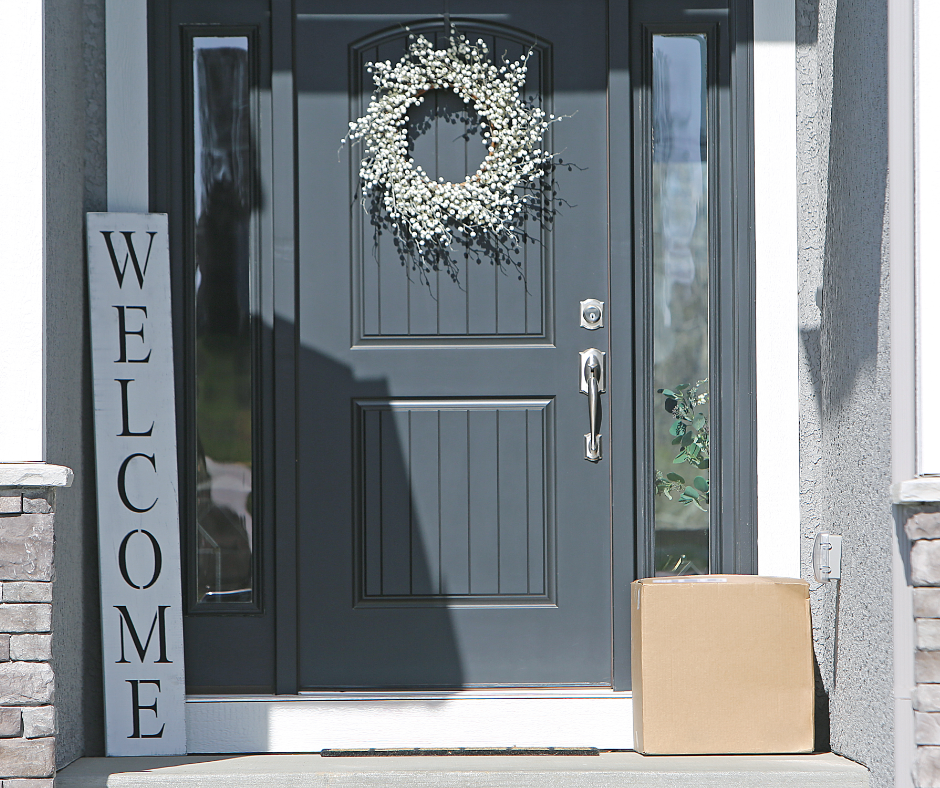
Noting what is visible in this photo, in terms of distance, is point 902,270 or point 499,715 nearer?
point 902,270

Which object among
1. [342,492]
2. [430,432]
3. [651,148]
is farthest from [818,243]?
[342,492]

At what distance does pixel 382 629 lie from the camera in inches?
99.7

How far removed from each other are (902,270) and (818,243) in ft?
1.71

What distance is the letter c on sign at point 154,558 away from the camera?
2.38m

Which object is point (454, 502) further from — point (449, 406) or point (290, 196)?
point (290, 196)

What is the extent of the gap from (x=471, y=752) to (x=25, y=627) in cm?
111

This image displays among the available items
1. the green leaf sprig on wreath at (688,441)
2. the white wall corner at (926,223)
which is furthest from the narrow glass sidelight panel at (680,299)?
the white wall corner at (926,223)

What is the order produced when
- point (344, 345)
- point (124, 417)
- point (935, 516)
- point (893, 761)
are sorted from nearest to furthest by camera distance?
point (935, 516), point (893, 761), point (124, 417), point (344, 345)

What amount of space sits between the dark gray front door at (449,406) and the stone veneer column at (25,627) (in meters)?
0.72

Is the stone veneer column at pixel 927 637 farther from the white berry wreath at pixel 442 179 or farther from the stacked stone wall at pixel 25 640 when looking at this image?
the stacked stone wall at pixel 25 640

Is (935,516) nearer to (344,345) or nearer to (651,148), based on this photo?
(651,148)

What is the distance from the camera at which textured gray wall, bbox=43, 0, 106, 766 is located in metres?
2.16

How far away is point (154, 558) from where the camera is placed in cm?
239

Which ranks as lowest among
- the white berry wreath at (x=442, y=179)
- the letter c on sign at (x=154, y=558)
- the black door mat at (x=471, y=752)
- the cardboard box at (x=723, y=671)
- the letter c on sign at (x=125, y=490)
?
the black door mat at (x=471, y=752)
